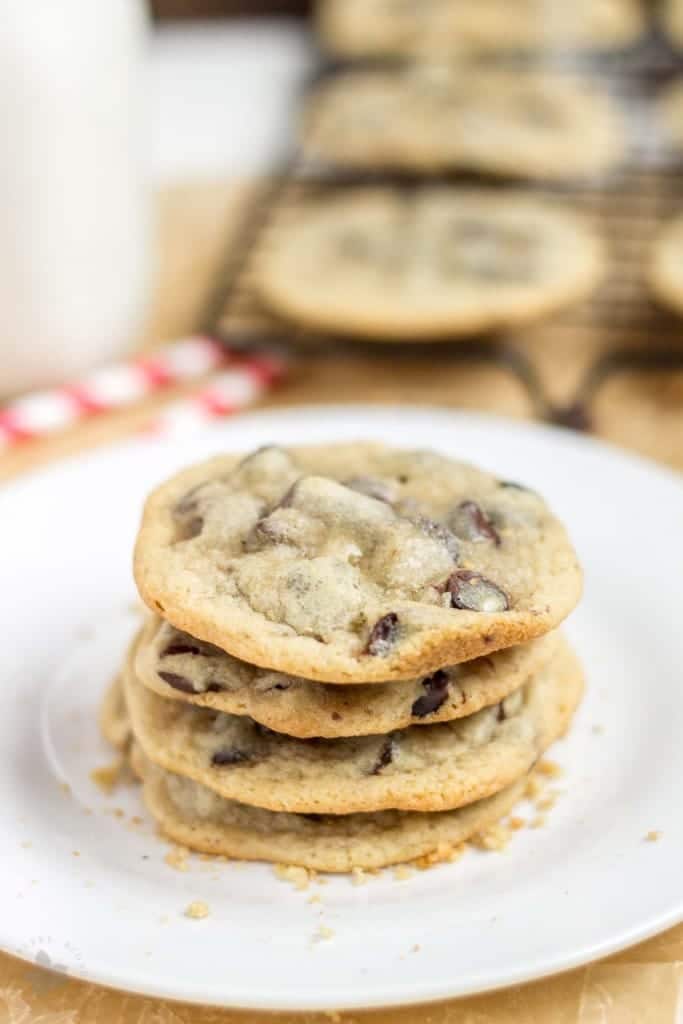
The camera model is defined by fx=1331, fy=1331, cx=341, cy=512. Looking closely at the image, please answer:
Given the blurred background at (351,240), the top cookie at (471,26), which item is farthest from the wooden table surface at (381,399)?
the top cookie at (471,26)

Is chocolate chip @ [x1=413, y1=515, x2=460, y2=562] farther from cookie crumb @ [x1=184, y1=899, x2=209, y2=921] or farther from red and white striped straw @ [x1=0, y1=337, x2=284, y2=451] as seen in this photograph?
red and white striped straw @ [x1=0, y1=337, x2=284, y2=451]

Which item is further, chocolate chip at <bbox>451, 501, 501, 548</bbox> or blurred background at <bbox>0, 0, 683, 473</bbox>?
blurred background at <bbox>0, 0, 683, 473</bbox>

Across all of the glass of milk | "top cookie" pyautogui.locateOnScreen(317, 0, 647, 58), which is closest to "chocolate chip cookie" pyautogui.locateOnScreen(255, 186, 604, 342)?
the glass of milk

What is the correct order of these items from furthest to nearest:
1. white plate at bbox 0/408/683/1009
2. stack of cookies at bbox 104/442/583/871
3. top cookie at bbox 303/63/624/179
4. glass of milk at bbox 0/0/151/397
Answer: top cookie at bbox 303/63/624/179 < glass of milk at bbox 0/0/151/397 < stack of cookies at bbox 104/442/583/871 < white plate at bbox 0/408/683/1009

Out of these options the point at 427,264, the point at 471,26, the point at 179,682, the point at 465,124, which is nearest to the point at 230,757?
the point at 179,682

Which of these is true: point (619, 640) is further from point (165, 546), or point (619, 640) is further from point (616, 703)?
→ point (165, 546)

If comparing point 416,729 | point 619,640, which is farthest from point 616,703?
point 416,729
